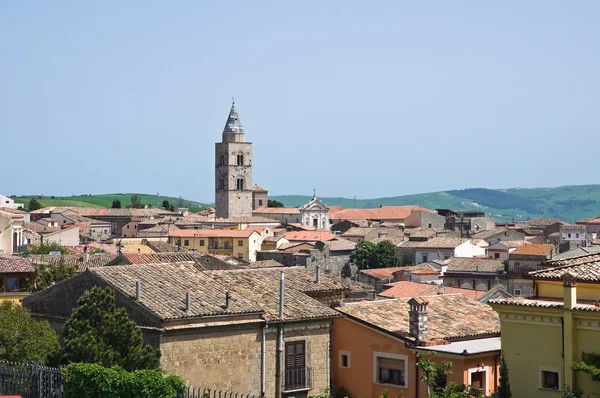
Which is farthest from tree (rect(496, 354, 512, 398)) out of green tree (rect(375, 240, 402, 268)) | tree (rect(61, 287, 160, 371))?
green tree (rect(375, 240, 402, 268))

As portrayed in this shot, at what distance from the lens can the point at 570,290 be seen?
18594 mm

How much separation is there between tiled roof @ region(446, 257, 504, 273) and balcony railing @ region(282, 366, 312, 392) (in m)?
58.2

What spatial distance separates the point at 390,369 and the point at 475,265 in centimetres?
5982

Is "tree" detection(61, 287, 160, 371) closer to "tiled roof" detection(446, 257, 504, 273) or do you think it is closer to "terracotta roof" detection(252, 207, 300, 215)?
"tiled roof" detection(446, 257, 504, 273)

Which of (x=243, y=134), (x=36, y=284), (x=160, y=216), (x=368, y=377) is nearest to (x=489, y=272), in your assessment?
(x=36, y=284)

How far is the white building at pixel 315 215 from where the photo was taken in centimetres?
16238

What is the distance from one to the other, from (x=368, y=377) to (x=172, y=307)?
195 inches

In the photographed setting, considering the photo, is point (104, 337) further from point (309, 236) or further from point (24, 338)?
point (309, 236)

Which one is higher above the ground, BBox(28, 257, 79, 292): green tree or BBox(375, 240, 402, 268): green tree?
BBox(28, 257, 79, 292): green tree

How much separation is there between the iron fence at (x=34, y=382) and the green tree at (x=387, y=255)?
85030mm

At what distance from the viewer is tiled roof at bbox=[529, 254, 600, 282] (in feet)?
62.8

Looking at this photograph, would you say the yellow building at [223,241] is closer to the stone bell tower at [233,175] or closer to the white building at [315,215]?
the white building at [315,215]

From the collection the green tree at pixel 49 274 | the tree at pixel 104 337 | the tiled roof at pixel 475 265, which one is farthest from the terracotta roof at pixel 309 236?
the tree at pixel 104 337

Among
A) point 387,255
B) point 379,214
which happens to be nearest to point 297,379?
point 387,255
